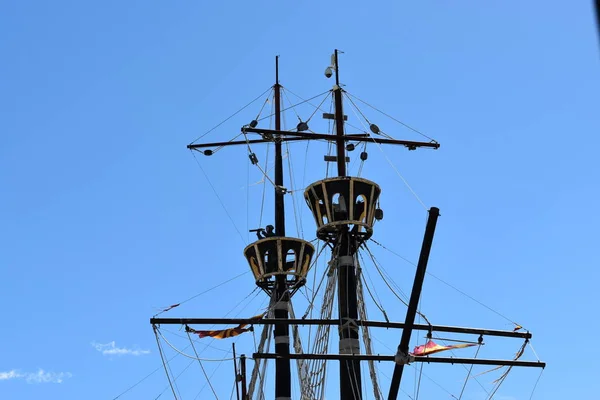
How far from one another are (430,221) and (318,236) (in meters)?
11.3

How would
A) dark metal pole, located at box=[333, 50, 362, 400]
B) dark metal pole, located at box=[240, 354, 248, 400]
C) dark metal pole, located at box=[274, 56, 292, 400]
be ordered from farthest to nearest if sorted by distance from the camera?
dark metal pole, located at box=[274, 56, 292, 400] → dark metal pole, located at box=[240, 354, 248, 400] → dark metal pole, located at box=[333, 50, 362, 400]

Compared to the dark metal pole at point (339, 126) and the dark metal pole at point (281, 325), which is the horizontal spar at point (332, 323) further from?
the dark metal pole at point (339, 126)

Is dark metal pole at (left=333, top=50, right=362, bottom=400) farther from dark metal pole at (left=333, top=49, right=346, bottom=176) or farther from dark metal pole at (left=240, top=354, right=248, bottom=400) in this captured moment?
dark metal pole at (left=240, top=354, right=248, bottom=400)

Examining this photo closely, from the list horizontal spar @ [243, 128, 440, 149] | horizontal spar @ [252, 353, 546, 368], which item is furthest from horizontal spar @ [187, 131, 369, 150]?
horizontal spar @ [252, 353, 546, 368]

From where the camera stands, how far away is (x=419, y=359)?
21062mm

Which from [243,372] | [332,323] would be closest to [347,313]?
[332,323]

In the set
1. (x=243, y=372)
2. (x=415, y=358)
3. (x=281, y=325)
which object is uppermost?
(x=281, y=325)

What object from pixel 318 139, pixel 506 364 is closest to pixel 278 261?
pixel 318 139

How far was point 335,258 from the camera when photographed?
26953mm

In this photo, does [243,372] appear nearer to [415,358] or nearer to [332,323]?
[332,323]

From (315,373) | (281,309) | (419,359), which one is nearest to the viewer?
(419,359)

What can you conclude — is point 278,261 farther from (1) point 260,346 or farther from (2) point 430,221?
(2) point 430,221

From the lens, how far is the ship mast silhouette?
81.1ft

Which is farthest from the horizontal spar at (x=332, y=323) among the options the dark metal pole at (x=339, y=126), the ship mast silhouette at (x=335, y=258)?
the dark metal pole at (x=339, y=126)
